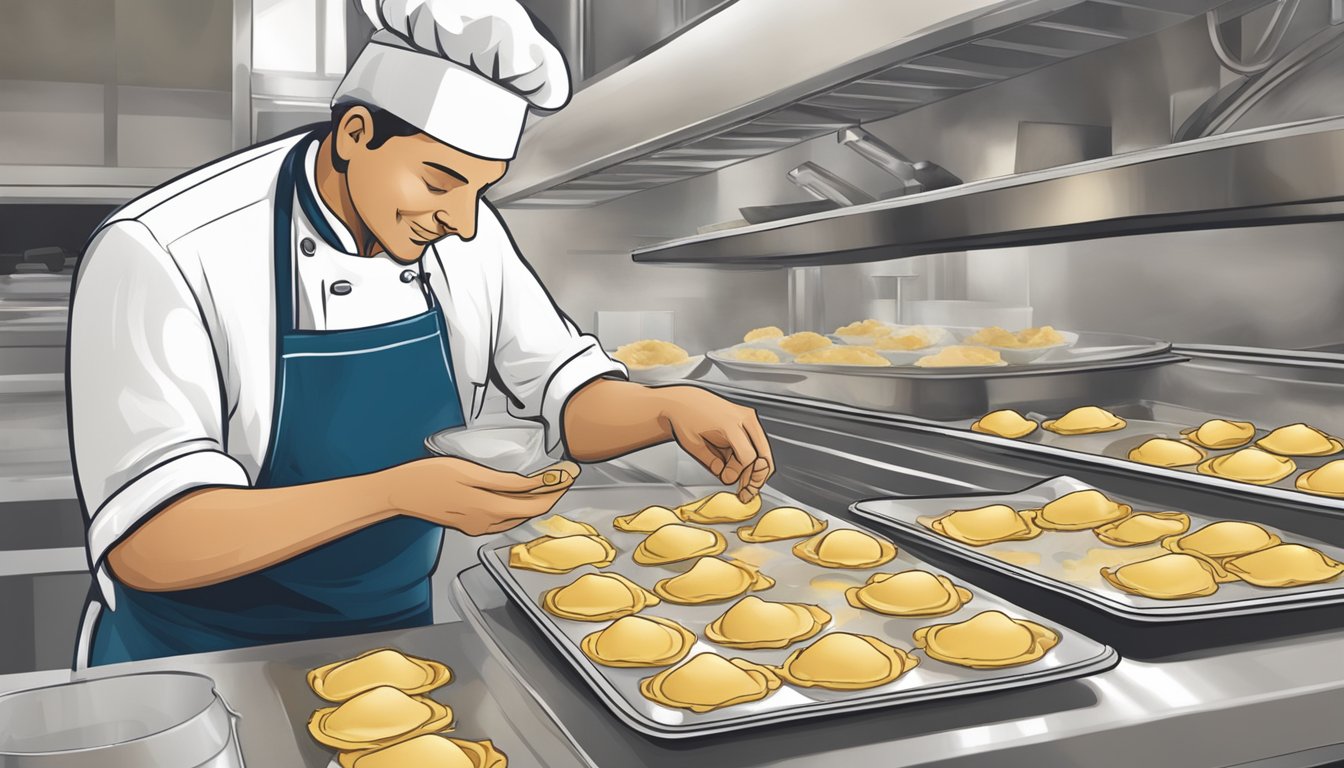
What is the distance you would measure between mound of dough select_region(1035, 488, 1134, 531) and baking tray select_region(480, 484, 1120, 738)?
0.63 feet

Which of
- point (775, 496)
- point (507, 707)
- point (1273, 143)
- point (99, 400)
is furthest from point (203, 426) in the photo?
point (1273, 143)

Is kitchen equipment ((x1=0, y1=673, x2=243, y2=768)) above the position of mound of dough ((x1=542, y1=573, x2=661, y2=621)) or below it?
below

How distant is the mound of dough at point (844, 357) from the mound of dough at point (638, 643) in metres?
0.88

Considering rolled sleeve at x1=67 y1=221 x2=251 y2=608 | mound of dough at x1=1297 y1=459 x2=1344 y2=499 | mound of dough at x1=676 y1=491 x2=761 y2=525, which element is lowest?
mound of dough at x1=676 y1=491 x2=761 y2=525

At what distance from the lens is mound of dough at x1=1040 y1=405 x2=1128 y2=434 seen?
4.72ft

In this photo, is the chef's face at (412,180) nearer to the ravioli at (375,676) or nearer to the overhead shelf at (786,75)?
the overhead shelf at (786,75)

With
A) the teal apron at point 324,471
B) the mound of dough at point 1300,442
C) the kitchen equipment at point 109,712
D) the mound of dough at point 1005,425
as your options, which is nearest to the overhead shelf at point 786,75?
the teal apron at point 324,471

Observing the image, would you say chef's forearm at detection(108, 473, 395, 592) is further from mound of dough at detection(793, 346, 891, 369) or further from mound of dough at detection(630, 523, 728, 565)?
mound of dough at detection(793, 346, 891, 369)

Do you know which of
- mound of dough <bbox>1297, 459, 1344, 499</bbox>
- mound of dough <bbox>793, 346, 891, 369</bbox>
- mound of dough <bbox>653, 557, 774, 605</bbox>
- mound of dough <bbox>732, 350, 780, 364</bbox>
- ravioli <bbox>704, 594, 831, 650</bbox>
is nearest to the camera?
ravioli <bbox>704, 594, 831, 650</bbox>

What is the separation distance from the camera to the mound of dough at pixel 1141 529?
108cm

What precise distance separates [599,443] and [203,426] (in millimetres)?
644

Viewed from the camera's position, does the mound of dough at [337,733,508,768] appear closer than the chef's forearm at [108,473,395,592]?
Yes

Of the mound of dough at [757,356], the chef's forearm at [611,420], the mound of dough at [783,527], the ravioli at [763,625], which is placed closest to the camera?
the ravioli at [763,625]

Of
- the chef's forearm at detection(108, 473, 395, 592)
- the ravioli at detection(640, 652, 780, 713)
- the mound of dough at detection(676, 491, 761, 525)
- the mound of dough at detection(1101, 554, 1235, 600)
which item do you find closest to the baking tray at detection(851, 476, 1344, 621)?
the mound of dough at detection(1101, 554, 1235, 600)
